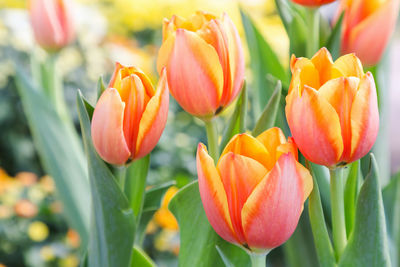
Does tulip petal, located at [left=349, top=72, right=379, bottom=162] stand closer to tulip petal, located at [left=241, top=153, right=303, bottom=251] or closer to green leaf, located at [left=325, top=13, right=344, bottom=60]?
tulip petal, located at [left=241, top=153, right=303, bottom=251]

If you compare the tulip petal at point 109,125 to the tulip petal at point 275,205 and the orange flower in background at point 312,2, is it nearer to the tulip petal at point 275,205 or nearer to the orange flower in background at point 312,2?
the tulip petal at point 275,205

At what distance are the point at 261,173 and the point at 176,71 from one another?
13 cm

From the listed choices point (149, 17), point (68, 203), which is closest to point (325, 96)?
point (68, 203)

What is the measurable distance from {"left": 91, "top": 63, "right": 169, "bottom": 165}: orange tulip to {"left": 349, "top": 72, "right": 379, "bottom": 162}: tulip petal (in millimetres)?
157

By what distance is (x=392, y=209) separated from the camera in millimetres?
715

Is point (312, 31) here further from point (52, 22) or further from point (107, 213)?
point (52, 22)

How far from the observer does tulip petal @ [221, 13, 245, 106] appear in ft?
1.74

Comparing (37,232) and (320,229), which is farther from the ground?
(320,229)

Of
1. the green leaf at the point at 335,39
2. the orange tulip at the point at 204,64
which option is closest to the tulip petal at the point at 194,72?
the orange tulip at the point at 204,64

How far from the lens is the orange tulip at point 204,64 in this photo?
1.67ft

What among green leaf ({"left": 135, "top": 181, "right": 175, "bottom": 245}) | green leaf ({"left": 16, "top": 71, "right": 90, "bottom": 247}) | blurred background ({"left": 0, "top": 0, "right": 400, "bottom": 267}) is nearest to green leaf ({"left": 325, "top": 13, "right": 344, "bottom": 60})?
green leaf ({"left": 135, "top": 181, "right": 175, "bottom": 245})

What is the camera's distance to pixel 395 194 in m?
0.70

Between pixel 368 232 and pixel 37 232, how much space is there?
1.12 metres

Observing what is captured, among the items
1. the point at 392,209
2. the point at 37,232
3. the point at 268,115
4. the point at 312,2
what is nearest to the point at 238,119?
the point at 268,115
